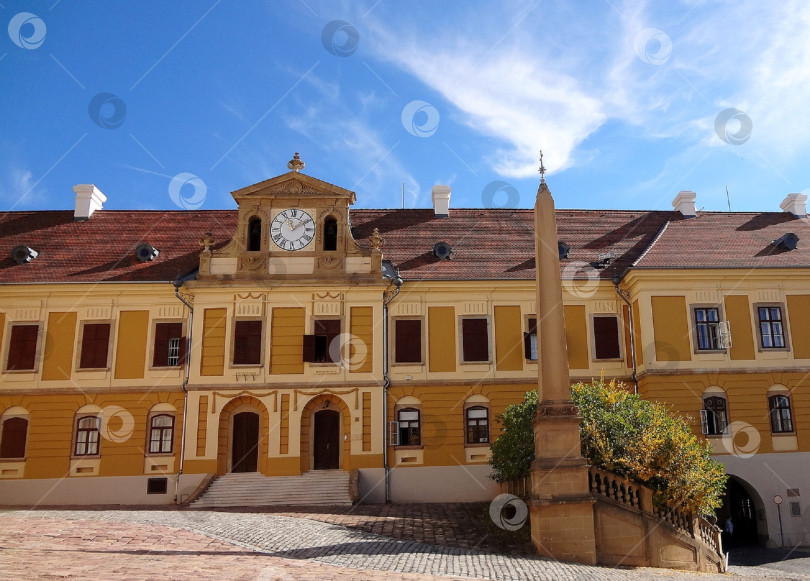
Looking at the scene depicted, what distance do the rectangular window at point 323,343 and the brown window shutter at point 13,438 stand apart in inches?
394

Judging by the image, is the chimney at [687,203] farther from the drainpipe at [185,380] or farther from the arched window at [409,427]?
the drainpipe at [185,380]

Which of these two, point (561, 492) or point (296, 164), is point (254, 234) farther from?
point (561, 492)

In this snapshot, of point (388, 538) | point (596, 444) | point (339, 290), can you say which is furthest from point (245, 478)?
point (596, 444)

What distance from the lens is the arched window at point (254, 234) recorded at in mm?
27266

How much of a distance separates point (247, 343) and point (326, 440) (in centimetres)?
441

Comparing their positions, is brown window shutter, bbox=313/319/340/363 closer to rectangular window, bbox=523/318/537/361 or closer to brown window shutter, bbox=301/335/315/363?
brown window shutter, bbox=301/335/315/363

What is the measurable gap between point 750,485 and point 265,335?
17.2m

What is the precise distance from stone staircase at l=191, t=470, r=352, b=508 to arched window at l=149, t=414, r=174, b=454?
2.34m

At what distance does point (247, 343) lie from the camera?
26.1 m

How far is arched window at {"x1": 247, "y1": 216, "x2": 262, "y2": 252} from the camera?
89.5 feet

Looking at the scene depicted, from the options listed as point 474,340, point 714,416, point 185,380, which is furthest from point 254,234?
point 714,416

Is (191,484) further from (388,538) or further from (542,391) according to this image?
(542,391)

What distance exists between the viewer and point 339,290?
26516 mm

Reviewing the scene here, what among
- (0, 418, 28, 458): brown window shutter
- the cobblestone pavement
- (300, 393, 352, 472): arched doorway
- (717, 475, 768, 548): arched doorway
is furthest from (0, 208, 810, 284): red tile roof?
the cobblestone pavement
